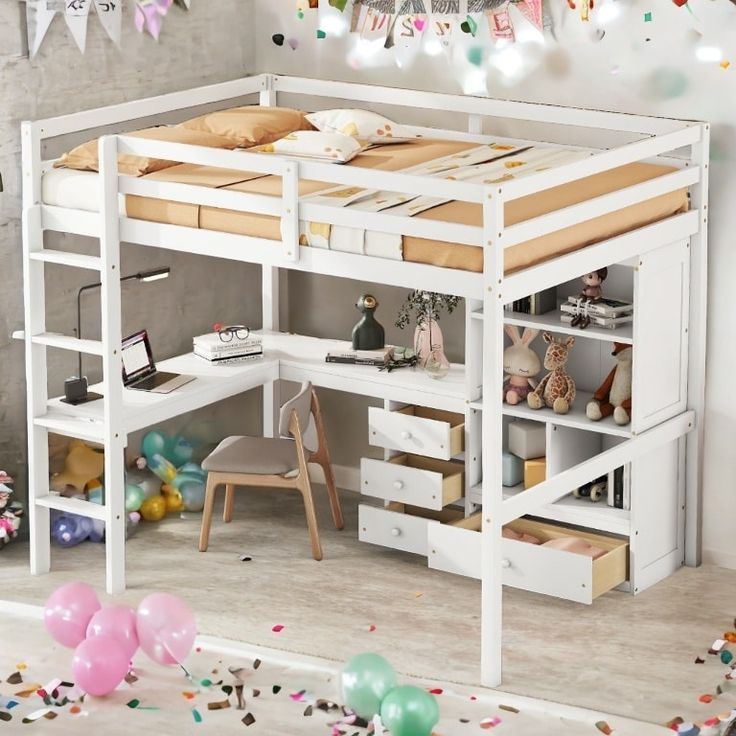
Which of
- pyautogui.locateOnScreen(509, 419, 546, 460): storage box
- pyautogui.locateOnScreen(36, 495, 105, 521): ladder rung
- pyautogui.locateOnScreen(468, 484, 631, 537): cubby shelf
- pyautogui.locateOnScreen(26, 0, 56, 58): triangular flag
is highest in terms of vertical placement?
pyautogui.locateOnScreen(26, 0, 56, 58): triangular flag

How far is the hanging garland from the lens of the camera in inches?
187

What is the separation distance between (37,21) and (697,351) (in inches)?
87.2

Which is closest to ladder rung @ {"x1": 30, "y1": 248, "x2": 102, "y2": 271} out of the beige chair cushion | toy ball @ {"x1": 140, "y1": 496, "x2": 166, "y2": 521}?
the beige chair cushion

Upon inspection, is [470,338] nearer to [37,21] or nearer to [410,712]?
[410,712]

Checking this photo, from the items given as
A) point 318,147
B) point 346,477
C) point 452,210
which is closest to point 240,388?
point 346,477

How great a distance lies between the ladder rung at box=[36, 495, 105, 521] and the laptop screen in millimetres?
413

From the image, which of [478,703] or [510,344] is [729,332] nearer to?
[510,344]

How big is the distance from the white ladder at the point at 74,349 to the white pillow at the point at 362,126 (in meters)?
0.79

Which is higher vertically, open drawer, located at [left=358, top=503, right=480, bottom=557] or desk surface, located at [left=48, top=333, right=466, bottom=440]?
desk surface, located at [left=48, top=333, right=466, bottom=440]

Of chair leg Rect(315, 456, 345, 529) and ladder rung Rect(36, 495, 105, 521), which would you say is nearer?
ladder rung Rect(36, 495, 105, 521)

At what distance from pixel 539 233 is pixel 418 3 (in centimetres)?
144

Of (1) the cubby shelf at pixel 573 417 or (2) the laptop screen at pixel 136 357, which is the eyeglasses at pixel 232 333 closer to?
(2) the laptop screen at pixel 136 357

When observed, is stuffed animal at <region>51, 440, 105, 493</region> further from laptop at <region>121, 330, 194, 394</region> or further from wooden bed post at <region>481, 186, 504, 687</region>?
wooden bed post at <region>481, 186, 504, 687</region>

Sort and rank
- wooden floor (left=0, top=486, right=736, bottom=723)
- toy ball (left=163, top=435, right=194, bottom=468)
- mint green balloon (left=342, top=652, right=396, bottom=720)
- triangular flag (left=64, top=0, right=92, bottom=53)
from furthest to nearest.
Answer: toy ball (left=163, top=435, right=194, bottom=468), triangular flag (left=64, top=0, right=92, bottom=53), wooden floor (left=0, top=486, right=736, bottom=723), mint green balloon (left=342, top=652, right=396, bottom=720)
